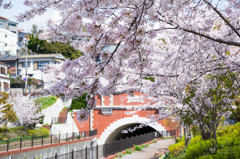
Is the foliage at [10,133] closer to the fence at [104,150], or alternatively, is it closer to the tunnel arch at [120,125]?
the fence at [104,150]

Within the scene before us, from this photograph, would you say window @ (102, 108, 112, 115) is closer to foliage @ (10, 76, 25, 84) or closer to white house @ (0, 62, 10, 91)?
white house @ (0, 62, 10, 91)

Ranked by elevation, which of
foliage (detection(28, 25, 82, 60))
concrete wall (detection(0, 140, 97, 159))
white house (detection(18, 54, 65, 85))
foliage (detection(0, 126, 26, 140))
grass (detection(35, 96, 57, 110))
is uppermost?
foliage (detection(28, 25, 82, 60))

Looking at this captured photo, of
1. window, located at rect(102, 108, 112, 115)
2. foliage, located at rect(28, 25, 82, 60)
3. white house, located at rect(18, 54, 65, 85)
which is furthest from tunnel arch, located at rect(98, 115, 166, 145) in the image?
foliage, located at rect(28, 25, 82, 60)

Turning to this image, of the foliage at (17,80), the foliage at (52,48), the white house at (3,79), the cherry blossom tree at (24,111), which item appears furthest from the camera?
the foliage at (52,48)

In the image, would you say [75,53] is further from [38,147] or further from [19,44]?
[38,147]

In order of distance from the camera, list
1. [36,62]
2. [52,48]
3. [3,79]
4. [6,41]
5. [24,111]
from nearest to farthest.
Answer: [24,111] < [3,79] < [36,62] < [52,48] < [6,41]

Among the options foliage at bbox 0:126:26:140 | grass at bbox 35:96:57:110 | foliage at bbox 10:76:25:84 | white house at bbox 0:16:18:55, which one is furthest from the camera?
white house at bbox 0:16:18:55

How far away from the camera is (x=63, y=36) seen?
5.29m

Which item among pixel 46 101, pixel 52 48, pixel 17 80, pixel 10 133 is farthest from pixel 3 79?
pixel 52 48

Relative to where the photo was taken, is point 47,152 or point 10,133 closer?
point 47,152

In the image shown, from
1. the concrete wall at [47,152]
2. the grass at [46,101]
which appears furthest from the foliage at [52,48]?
the concrete wall at [47,152]

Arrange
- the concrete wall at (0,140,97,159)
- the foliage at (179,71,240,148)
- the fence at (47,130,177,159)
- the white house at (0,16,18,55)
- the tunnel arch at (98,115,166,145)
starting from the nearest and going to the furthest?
the foliage at (179,71,240,148), the fence at (47,130,177,159), the concrete wall at (0,140,97,159), the tunnel arch at (98,115,166,145), the white house at (0,16,18,55)

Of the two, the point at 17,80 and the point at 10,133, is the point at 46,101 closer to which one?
the point at 10,133

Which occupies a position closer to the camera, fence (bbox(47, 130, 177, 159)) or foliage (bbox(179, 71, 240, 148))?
foliage (bbox(179, 71, 240, 148))
